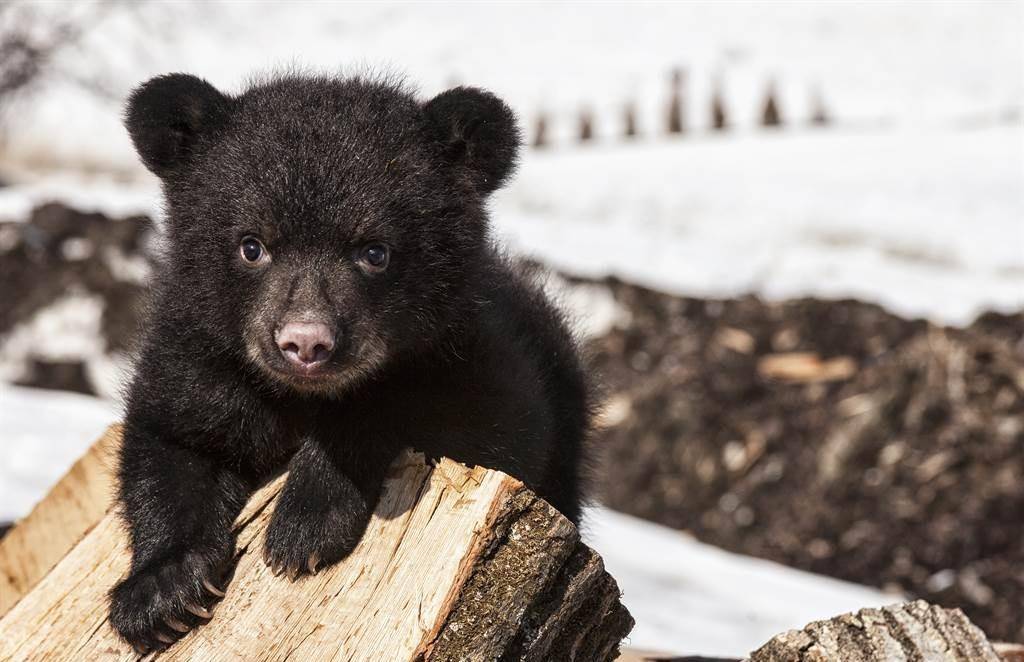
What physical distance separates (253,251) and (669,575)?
11.9 ft

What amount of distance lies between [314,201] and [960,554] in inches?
205

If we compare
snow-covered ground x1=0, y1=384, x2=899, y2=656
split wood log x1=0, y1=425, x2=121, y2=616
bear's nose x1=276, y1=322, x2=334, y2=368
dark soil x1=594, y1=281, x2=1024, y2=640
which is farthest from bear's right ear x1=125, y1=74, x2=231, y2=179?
dark soil x1=594, y1=281, x2=1024, y2=640

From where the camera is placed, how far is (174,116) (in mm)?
3594

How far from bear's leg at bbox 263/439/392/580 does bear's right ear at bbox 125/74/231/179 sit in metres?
0.96

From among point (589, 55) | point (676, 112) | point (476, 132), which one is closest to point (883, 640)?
point (476, 132)

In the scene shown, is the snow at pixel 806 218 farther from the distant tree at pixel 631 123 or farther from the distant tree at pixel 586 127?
the distant tree at pixel 586 127

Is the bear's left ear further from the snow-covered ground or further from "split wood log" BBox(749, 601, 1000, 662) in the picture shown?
the snow-covered ground

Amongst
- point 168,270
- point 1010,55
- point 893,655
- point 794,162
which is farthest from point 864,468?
point 1010,55

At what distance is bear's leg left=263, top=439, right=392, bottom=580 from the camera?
3195mm

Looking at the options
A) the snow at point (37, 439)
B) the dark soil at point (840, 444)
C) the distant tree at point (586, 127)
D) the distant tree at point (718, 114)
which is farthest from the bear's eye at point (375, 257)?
the distant tree at point (586, 127)

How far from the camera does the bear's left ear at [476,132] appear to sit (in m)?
3.68

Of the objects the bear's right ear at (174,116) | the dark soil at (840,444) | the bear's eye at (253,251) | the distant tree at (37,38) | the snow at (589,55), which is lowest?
the dark soil at (840,444)

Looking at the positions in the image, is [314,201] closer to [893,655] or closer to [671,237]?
[893,655]

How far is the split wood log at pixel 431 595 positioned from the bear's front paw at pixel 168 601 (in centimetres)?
4
